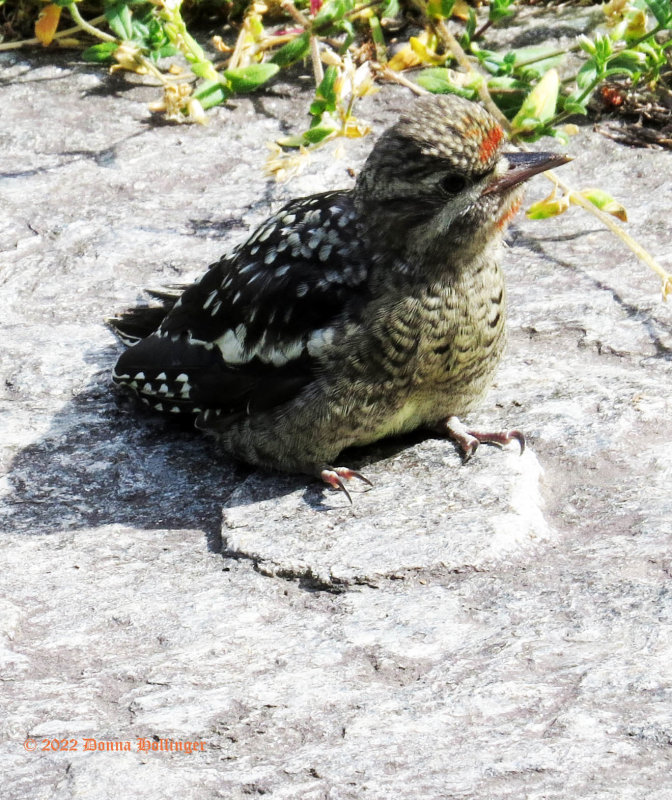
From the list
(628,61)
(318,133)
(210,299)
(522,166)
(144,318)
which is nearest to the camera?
(522,166)

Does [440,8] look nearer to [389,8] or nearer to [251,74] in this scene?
[389,8]

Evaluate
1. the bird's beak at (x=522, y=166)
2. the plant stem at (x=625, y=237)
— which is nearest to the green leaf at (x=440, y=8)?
the plant stem at (x=625, y=237)

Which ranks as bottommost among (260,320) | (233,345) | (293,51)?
(233,345)

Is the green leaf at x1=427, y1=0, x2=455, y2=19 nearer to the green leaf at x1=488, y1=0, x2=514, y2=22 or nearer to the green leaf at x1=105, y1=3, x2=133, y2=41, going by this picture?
the green leaf at x1=488, y1=0, x2=514, y2=22

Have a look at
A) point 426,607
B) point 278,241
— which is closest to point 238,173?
point 278,241

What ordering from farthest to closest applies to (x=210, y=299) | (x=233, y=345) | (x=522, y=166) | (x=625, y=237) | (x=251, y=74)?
(x=251, y=74), (x=625, y=237), (x=210, y=299), (x=233, y=345), (x=522, y=166)

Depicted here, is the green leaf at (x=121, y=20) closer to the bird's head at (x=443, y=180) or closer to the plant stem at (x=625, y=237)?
the plant stem at (x=625, y=237)

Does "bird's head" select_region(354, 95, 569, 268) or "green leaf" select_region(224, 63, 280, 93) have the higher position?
"bird's head" select_region(354, 95, 569, 268)

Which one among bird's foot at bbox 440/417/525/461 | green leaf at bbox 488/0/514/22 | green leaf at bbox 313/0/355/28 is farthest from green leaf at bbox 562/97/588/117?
bird's foot at bbox 440/417/525/461

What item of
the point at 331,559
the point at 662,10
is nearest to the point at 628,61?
the point at 662,10
